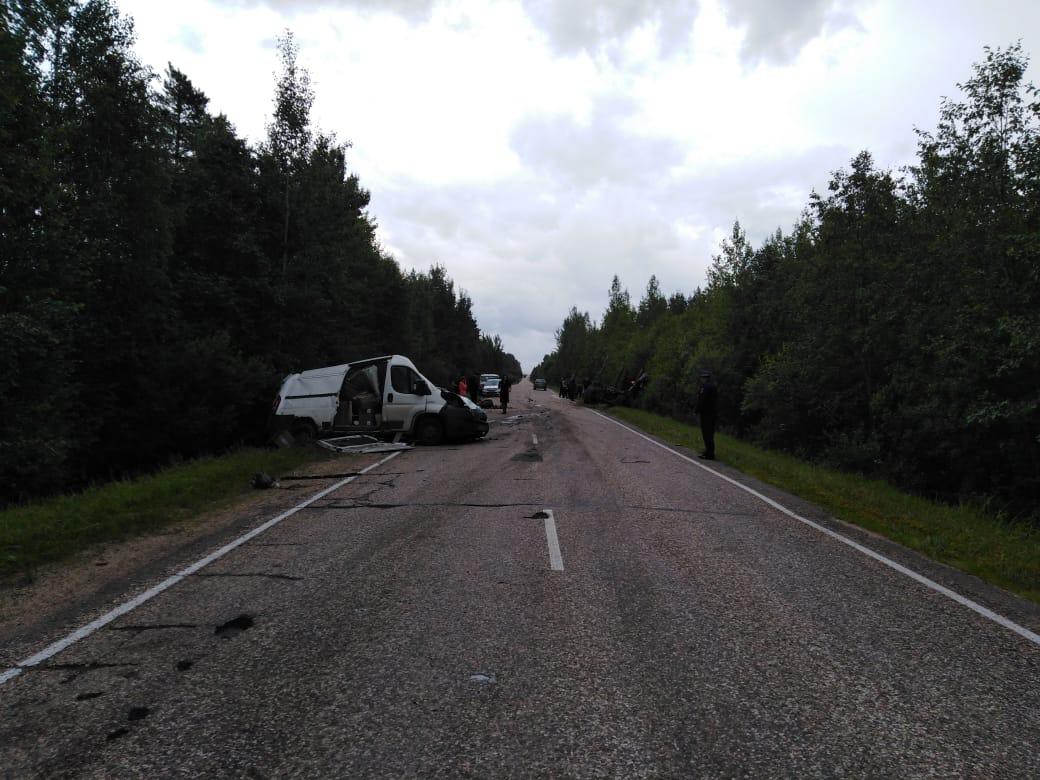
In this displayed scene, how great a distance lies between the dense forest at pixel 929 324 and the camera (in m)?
11.7

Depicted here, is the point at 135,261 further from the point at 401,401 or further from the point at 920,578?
the point at 920,578

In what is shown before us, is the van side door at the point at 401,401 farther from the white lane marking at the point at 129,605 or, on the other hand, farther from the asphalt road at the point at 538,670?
the asphalt road at the point at 538,670

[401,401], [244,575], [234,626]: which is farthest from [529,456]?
[234,626]

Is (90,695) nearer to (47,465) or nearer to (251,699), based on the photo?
(251,699)

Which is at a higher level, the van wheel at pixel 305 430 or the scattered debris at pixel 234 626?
the van wheel at pixel 305 430

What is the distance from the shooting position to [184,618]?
15.3ft

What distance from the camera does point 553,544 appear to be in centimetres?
681

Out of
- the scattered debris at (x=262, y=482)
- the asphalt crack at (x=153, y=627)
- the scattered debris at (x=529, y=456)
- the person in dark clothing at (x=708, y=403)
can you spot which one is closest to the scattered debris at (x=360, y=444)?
the scattered debris at (x=529, y=456)

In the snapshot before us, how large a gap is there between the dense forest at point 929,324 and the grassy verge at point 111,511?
13.3 m

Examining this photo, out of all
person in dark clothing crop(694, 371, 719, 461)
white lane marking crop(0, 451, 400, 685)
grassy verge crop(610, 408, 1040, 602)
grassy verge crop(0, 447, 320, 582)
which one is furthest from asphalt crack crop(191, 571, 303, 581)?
person in dark clothing crop(694, 371, 719, 461)

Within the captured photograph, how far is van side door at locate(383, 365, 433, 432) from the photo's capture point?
1798cm

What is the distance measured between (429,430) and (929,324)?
1302cm

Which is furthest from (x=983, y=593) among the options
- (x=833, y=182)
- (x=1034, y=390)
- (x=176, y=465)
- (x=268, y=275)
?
(x=268, y=275)

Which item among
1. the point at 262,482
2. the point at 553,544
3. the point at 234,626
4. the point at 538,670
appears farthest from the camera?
the point at 262,482
